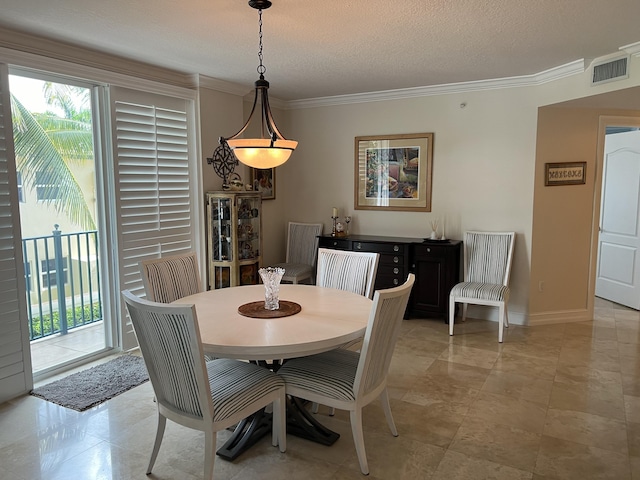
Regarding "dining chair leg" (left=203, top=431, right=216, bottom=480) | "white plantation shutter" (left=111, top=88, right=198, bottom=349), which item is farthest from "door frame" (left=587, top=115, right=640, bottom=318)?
"dining chair leg" (left=203, top=431, right=216, bottom=480)

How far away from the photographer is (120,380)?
11.3ft

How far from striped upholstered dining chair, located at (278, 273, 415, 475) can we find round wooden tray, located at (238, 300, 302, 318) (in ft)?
0.96

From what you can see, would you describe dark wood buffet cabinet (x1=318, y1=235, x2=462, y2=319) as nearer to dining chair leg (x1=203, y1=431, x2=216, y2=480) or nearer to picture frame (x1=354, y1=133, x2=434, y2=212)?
picture frame (x1=354, y1=133, x2=434, y2=212)

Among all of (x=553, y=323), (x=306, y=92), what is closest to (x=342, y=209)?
(x=306, y=92)

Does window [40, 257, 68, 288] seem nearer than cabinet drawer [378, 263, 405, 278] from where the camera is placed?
Yes

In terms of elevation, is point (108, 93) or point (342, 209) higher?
point (108, 93)

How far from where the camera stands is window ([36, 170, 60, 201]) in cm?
401

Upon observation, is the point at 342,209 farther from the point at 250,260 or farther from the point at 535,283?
the point at 535,283

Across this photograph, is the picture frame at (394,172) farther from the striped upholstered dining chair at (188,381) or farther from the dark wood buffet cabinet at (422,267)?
the striped upholstered dining chair at (188,381)

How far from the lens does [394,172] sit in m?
5.27

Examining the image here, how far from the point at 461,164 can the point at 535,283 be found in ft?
4.74

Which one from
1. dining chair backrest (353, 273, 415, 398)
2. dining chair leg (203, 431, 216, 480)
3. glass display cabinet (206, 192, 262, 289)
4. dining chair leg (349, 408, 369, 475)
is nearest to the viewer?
dining chair leg (203, 431, 216, 480)

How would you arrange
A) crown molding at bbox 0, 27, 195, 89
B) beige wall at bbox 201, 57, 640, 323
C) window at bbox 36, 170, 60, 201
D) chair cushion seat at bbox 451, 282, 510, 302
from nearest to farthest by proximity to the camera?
crown molding at bbox 0, 27, 195, 89 → window at bbox 36, 170, 60, 201 → chair cushion seat at bbox 451, 282, 510, 302 → beige wall at bbox 201, 57, 640, 323

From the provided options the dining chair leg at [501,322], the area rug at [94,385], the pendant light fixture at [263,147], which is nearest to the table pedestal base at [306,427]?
the area rug at [94,385]
